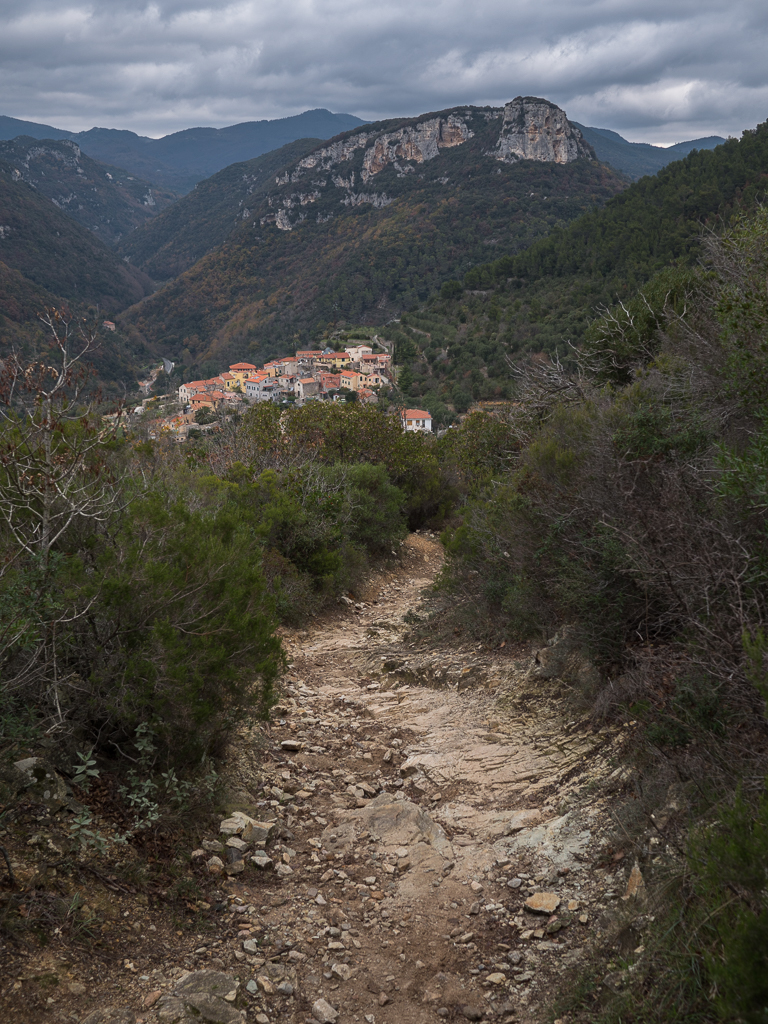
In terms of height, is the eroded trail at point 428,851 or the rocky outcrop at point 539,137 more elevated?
the rocky outcrop at point 539,137

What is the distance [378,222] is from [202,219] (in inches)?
3449

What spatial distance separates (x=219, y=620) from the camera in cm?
407

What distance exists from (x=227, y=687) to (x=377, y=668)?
3221mm

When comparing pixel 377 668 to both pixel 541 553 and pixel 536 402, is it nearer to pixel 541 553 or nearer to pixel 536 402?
pixel 541 553

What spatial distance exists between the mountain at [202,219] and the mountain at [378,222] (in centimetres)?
1561

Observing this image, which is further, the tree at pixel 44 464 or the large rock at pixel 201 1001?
the tree at pixel 44 464

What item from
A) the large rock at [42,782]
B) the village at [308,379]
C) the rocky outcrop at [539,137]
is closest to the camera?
the large rock at [42,782]

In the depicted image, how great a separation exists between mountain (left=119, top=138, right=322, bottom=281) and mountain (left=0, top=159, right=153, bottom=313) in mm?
33894

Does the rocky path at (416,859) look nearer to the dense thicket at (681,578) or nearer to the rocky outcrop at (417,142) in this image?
the dense thicket at (681,578)

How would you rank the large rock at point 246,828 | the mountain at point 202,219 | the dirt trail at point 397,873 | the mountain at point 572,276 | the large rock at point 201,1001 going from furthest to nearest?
1. the mountain at point 202,219
2. the mountain at point 572,276
3. the large rock at point 246,828
4. the dirt trail at point 397,873
5. the large rock at point 201,1001

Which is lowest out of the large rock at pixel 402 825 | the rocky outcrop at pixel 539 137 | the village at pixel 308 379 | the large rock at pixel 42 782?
the large rock at pixel 402 825

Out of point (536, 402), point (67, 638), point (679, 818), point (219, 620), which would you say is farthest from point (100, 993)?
point (536, 402)

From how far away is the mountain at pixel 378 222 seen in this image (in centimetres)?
9512

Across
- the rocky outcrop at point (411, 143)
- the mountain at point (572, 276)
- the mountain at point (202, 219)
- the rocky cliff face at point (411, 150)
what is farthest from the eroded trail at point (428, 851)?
the mountain at point (202, 219)
